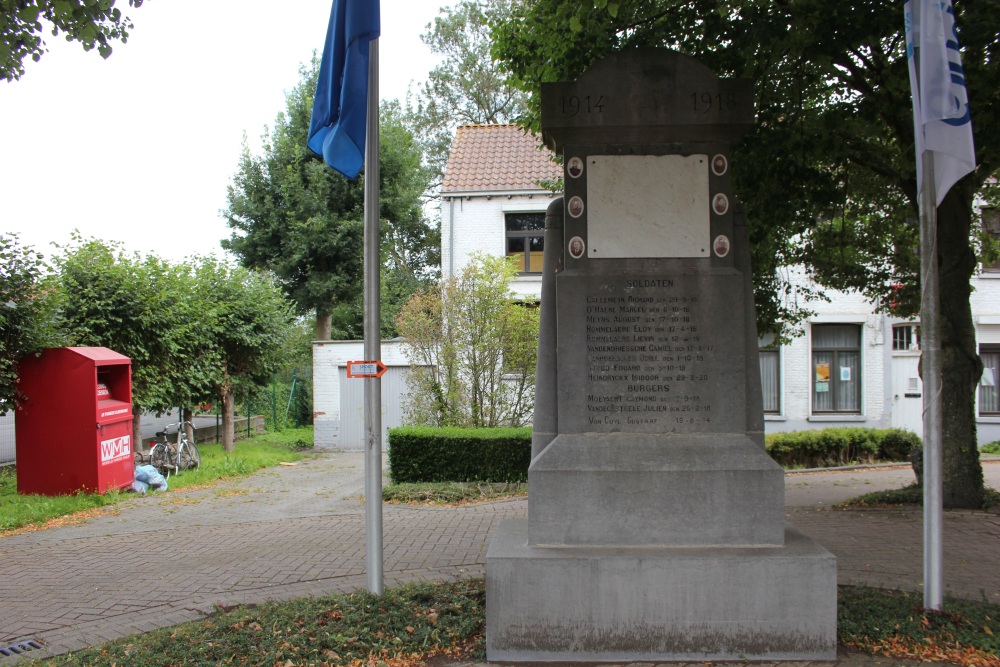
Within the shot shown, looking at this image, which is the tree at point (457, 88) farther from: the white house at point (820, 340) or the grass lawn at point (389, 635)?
the grass lawn at point (389, 635)

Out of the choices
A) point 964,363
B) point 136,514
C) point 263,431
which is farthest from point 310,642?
point 263,431

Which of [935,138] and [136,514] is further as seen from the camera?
[136,514]

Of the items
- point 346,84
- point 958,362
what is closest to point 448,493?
point 958,362

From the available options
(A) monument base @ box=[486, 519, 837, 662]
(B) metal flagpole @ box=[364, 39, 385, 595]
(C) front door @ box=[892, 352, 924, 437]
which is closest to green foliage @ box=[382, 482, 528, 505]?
(B) metal flagpole @ box=[364, 39, 385, 595]

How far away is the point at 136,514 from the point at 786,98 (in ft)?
31.8

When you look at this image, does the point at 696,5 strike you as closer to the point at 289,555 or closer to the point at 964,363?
the point at 964,363

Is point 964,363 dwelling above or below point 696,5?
below

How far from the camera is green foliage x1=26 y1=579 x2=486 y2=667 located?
179 inches

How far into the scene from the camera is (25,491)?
1142cm

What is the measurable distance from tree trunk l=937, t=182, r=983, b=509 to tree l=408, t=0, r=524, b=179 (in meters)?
25.9

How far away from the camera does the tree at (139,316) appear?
1365 cm

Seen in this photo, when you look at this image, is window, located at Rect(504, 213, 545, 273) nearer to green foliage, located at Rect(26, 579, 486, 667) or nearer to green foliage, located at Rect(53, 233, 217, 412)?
green foliage, located at Rect(53, 233, 217, 412)

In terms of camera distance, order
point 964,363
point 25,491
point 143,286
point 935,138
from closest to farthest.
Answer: point 935,138 → point 964,363 → point 25,491 → point 143,286

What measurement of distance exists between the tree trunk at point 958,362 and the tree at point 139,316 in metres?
12.3
